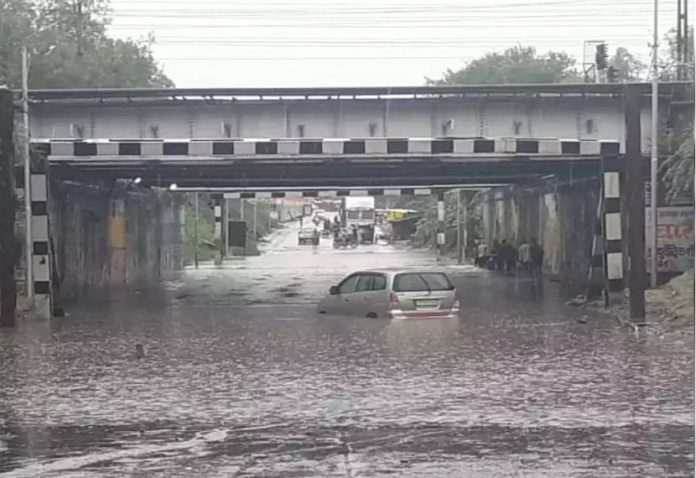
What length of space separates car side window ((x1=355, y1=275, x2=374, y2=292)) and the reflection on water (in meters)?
1.53

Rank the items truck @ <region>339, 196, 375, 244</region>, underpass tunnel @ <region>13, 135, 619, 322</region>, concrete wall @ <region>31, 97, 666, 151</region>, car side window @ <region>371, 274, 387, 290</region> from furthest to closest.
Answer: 1. truck @ <region>339, 196, 375, 244</region>
2. concrete wall @ <region>31, 97, 666, 151</region>
3. underpass tunnel @ <region>13, 135, 619, 322</region>
4. car side window @ <region>371, 274, 387, 290</region>

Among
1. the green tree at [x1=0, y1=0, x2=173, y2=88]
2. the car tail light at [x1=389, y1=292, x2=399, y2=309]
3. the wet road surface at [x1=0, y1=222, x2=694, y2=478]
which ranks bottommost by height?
the wet road surface at [x1=0, y1=222, x2=694, y2=478]

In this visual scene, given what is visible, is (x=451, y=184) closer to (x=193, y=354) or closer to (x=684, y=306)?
(x=684, y=306)

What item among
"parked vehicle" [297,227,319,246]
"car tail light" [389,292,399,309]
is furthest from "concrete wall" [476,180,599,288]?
"parked vehicle" [297,227,319,246]

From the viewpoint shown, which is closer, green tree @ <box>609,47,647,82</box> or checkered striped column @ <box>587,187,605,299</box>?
checkered striped column @ <box>587,187,605,299</box>

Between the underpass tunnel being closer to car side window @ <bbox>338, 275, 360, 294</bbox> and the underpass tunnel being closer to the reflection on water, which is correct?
car side window @ <bbox>338, 275, 360, 294</bbox>

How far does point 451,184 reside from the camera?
5553cm

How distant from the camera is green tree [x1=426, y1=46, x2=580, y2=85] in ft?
224

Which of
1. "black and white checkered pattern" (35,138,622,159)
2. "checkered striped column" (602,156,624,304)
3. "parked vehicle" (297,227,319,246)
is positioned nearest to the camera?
"black and white checkered pattern" (35,138,622,159)

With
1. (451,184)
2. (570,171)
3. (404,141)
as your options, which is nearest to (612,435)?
(404,141)

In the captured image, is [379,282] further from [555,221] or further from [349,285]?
[555,221]

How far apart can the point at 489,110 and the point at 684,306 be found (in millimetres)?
10088

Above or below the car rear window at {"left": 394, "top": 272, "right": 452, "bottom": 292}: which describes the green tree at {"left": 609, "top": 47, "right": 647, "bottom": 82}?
above

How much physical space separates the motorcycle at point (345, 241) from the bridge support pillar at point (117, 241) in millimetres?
48673
